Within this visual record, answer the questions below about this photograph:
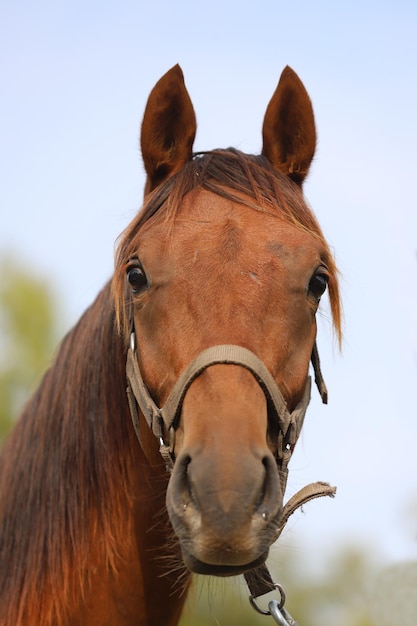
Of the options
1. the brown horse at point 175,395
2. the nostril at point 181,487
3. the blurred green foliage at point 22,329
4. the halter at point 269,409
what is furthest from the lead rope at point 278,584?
the blurred green foliage at point 22,329

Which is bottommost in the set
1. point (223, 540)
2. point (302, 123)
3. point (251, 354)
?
point (223, 540)

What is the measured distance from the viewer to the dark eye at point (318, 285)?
3217mm

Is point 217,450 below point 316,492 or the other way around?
the other way around

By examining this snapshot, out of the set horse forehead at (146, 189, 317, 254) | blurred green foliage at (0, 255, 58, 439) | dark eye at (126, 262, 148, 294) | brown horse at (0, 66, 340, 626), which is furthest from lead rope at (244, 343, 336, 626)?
blurred green foliage at (0, 255, 58, 439)

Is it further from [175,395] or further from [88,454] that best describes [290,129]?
[88,454]

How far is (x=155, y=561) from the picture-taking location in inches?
134

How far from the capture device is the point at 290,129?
3781 millimetres

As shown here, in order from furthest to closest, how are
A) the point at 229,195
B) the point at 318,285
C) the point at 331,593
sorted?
the point at 331,593
the point at 229,195
the point at 318,285

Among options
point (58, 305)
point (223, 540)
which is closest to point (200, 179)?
point (223, 540)

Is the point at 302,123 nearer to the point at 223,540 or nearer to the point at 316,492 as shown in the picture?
the point at 316,492

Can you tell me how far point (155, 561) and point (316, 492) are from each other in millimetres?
849

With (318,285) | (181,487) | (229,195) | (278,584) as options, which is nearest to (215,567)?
(181,487)

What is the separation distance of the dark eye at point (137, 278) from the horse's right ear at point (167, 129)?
2.02 feet

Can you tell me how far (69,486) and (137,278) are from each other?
1.06 metres
